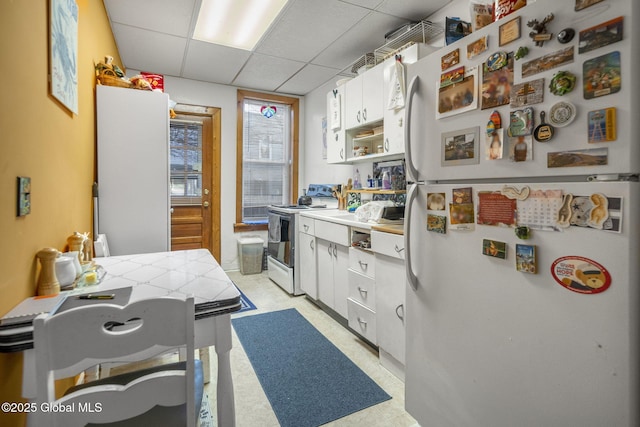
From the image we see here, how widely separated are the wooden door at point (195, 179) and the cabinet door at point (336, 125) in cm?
168

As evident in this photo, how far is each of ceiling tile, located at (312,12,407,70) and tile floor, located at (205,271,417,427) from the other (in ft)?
8.28

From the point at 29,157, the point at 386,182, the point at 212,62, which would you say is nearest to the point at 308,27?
the point at 212,62

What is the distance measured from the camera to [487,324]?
1.15m

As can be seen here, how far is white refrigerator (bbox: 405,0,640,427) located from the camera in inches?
32.4

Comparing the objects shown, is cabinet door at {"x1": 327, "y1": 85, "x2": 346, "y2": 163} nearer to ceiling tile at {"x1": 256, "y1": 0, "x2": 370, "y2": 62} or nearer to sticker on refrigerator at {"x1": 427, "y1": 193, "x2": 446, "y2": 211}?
ceiling tile at {"x1": 256, "y1": 0, "x2": 370, "y2": 62}

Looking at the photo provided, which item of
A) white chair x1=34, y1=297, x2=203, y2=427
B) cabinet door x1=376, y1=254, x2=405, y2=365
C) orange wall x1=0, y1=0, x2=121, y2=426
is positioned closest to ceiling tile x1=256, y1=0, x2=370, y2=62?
orange wall x1=0, y1=0, x2=121, y2=426

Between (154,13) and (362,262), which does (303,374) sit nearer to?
(362,262)

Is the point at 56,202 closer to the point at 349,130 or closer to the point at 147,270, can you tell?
the point at 147,270

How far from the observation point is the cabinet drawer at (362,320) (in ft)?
7.07

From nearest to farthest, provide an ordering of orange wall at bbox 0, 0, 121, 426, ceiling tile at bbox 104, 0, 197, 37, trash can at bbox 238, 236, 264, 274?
orange wall at bbox 0, 0, 121, 426 → ceiling tile at bbox 104, 0, 197, 37 → trash can at bbox 238, 236, 264, 274

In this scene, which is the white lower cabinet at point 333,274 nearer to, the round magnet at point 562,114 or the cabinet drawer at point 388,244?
the cabinet drawer at point 388,244

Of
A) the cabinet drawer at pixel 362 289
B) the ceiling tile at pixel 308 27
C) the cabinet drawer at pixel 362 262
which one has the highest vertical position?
the ceiling tile at pixel 308 27

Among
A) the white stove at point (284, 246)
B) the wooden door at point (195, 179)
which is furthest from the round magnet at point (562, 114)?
the wooden door at point (195, 179)

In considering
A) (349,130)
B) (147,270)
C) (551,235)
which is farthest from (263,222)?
(551,235)
